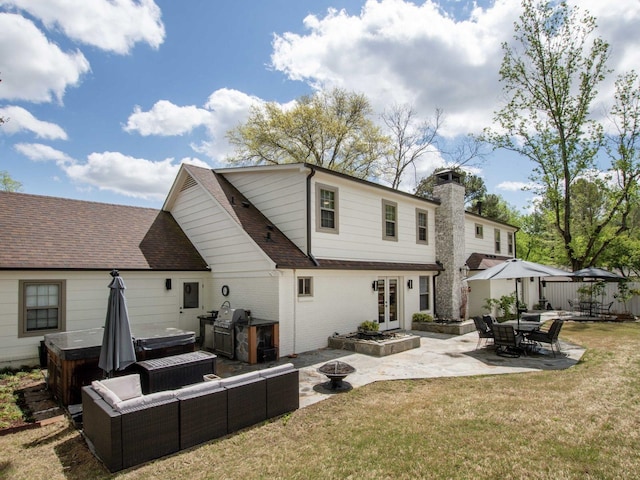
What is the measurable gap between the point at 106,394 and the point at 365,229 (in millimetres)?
9445

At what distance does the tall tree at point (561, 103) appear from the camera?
20781 mm

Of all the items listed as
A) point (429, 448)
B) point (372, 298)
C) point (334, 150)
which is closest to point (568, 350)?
point (372, 298)

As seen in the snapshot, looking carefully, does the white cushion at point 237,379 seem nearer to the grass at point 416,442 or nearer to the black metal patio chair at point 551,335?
the grass at point 416,442

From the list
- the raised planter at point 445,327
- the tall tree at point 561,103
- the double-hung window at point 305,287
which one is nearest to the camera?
the double-hung window at point 305,287

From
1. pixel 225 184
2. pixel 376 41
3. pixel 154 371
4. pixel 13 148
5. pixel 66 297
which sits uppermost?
pixel 376 41

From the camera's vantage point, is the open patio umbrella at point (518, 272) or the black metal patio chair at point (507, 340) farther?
the open patio umbrella at point (518, 272)

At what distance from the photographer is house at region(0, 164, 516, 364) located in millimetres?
9945

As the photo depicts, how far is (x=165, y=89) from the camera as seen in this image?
14.2m

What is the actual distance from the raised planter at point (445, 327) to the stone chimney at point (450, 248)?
120 cm

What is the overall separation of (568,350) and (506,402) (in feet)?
19.6

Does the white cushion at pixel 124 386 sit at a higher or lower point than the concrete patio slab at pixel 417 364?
higher

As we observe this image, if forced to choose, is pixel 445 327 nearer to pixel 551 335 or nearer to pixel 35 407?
pixel 551 335

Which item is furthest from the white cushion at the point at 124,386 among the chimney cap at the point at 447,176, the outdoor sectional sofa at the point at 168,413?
the chimney cap at the point at 447,176

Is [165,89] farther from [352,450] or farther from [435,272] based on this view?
[352,450]
